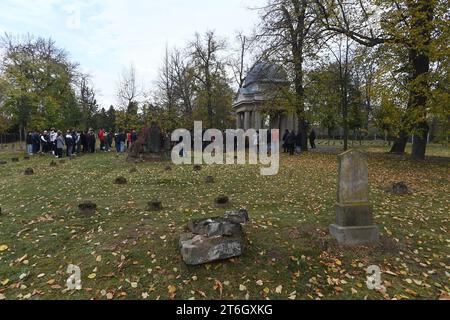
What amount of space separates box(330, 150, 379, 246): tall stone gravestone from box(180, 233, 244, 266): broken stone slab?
215cm

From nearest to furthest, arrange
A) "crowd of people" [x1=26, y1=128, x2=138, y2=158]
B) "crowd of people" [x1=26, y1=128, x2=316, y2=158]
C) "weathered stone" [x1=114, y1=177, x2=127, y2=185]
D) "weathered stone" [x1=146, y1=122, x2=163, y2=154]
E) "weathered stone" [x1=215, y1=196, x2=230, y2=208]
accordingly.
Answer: "weathered stone" [x1=215, y1=196, x2=230, y2=208]
"weathered stone" [x1=114, y1=177, x2=127, y2=185]
"weathered stone" [x1=146, y1=122, x2=163, y2=154]
"crowd of people" [x1=26, y1=128, x2=138, y2=158]
"crowd of people" [x1=26, y1=128, x2=316, y2=158]

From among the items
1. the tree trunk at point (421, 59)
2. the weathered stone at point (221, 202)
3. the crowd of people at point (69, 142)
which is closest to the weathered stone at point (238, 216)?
the weathered stone at point (221, 202)

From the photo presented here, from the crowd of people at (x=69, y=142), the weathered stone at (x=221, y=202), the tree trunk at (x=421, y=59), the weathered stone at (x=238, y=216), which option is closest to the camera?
the weathered stone at (x=238, y=216)

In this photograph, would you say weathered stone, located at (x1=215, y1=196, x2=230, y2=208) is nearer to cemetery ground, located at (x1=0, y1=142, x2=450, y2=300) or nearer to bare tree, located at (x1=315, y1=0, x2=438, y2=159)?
cemetery ground, located at (x1=0, y1=142, x2=450, y2=300)

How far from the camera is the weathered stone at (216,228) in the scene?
5422 millimetres

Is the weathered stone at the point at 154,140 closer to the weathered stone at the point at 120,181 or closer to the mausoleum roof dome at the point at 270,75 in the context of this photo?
the weathered stone at the point at 120,181

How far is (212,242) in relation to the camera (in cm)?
527

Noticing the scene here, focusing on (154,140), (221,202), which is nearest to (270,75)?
(154,140)

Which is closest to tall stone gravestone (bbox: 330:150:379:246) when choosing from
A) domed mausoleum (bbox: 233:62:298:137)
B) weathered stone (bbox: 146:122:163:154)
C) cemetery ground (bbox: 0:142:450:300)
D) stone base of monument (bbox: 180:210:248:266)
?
cemetery ground (bbox: 0:142:450:300)

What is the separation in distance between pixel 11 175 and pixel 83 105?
118 ft

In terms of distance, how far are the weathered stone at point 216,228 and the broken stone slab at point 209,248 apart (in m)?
0.08

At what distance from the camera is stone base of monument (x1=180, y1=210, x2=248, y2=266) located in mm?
5168

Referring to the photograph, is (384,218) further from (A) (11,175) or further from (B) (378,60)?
(A) (11,175)
